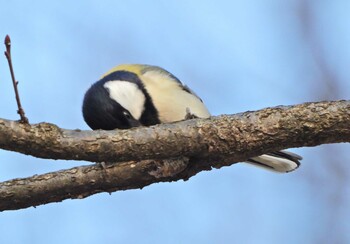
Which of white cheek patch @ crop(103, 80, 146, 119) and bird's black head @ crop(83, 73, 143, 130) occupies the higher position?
white cheek patch @ crop(103, 80, 146, 119)

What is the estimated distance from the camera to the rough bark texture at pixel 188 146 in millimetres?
1644

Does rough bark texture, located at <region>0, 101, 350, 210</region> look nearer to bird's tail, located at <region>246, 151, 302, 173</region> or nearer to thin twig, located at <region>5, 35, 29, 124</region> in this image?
thin twig, located at <region>5, 35, 29, 124</region>

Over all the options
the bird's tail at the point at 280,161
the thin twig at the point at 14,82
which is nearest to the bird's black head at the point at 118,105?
the bird's tail at the point at 280,161

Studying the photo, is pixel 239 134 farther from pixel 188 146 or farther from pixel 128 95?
pixel 128 95

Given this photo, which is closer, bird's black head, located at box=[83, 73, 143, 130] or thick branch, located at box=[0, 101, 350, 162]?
thick branch, located at box=[0, 101, 350, 162]

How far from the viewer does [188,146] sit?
5.54ft

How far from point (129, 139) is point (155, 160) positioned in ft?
0.60

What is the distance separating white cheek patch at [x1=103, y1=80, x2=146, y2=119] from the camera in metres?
2.85

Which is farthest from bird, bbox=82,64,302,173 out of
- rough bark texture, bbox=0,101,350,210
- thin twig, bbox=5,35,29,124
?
thin twig, bbox=5,35,29,124

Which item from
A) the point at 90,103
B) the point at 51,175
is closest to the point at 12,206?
the point at 51,175

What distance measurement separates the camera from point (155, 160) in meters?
1.74

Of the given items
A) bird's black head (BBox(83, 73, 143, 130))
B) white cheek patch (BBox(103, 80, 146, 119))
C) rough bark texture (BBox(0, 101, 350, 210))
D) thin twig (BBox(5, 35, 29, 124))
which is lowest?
thin twig (BBox(5, 35, 29, 124))

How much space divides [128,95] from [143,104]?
79 mm

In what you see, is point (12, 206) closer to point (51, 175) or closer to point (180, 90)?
point (51, 175)
